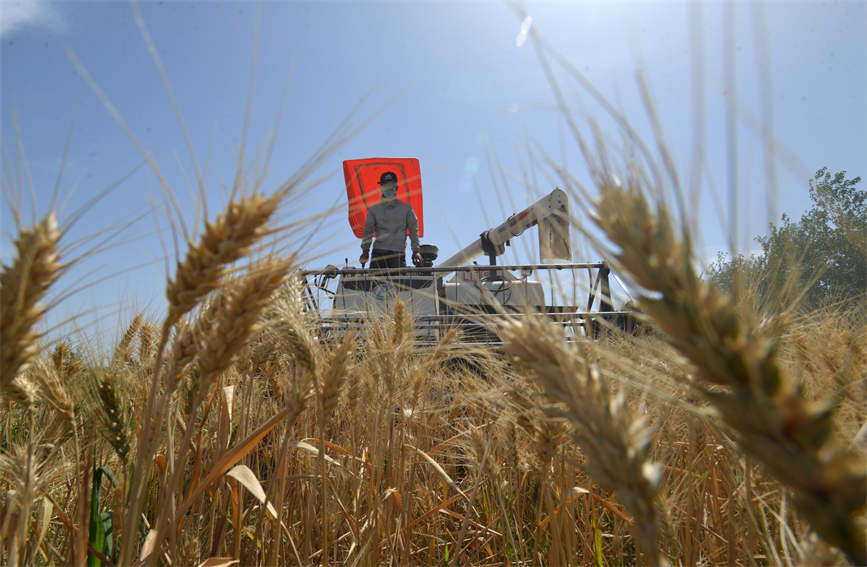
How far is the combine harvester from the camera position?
1.00m

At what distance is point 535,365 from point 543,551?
1.22 meters

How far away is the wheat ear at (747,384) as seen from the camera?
0.37 metres

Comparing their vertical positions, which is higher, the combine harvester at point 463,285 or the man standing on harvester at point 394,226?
the man standing on harvester at point 394,226

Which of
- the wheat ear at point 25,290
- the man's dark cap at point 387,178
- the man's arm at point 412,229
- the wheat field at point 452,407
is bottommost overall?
the wheat field at point 452,407

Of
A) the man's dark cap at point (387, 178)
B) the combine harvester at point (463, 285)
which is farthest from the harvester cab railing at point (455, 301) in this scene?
the man's dark cap at point (387, 178)

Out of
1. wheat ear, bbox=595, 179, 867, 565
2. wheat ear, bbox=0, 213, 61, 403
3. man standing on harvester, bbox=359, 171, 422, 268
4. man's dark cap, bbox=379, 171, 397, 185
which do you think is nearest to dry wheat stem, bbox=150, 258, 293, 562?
wheat ear, bbox=0, 213, 61, 403

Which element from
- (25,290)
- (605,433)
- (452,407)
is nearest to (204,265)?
(25,290)

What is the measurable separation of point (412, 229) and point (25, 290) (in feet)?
20.0

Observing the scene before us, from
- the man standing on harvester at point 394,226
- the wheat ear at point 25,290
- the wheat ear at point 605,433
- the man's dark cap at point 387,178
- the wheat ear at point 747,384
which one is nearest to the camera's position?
the wheat ear at point 747,384

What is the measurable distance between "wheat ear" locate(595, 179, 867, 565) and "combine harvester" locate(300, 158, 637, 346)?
9 cm

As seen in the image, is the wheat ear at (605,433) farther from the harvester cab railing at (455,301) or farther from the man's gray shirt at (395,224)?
the man's gray shirt at (395,224)

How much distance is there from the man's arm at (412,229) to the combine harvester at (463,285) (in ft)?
1.01

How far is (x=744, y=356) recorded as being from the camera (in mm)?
422

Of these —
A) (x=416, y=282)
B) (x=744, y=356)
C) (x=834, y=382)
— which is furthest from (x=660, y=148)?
(x=416, y=282)
